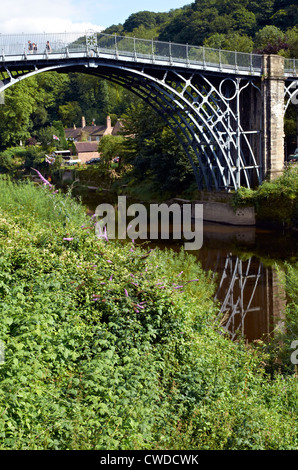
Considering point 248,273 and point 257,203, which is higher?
point 257,203

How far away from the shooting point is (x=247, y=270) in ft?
69.9

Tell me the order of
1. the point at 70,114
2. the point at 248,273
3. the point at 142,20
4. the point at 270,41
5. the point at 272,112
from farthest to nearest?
the point at 142,20, the point at 70,114, the point at 270,41, the point at 272,112, the point at 248,273

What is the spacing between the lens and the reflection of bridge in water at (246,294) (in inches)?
572

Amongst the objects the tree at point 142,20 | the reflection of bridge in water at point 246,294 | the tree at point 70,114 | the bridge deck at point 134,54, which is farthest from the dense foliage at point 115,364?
the tree at point 142,20

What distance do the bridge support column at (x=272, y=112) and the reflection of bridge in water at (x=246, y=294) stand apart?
934 cm

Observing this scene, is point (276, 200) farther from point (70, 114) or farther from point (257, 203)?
point (70, 114)

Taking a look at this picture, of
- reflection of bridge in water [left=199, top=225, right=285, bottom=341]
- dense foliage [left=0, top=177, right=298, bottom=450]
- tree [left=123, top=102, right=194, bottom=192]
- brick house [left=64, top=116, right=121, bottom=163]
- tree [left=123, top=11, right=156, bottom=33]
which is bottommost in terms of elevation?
reflection of bridge in water [left=199, top=225, right=285, bottom=341]

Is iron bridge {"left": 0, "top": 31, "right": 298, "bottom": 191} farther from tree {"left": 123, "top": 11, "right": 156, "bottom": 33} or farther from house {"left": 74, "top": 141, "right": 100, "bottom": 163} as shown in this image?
tree {"left": 123, "top": 11, "right": 156, "bottom": 33}

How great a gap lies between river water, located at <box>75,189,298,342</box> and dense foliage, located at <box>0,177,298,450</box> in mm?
3226

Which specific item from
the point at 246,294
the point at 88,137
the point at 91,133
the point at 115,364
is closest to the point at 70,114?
the point at 91,133

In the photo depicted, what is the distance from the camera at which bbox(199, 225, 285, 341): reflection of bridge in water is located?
14523 millimetres

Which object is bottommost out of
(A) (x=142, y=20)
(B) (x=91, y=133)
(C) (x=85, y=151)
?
(C) (x=85, y=151)

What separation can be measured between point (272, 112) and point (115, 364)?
87.0 ft

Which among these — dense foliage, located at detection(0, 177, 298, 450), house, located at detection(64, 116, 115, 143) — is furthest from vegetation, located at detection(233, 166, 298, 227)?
house, located at detection(64, 116, 115, 143)
